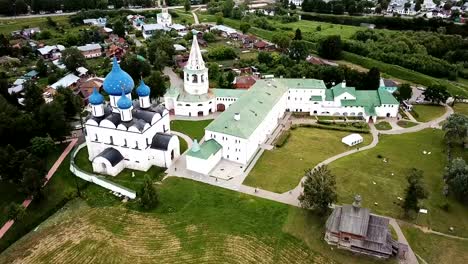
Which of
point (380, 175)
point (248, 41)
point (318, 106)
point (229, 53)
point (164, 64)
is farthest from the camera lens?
point (248, 41)

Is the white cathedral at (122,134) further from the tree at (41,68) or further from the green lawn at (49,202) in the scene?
the tree at (41,68)

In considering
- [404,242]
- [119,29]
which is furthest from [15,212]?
[119,29]

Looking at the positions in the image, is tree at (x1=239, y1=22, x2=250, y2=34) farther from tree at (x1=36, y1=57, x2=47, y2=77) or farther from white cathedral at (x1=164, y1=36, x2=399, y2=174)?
tree at (x1=36, y1=57, x2=47, y2=77)

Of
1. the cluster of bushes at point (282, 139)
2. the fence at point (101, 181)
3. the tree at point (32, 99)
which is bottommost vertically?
the fence at point (101, 181)

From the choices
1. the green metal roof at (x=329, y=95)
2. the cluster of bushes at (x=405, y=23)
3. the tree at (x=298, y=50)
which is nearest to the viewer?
the green metal roof at (x=329, y=95)

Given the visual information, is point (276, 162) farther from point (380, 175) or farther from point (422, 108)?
point (422, 108)

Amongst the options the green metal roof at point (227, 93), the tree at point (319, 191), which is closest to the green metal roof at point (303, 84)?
the green metal roof at point (227, 93)

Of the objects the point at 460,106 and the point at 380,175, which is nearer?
the point at 380,175

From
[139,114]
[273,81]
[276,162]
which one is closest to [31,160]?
[139,114]
